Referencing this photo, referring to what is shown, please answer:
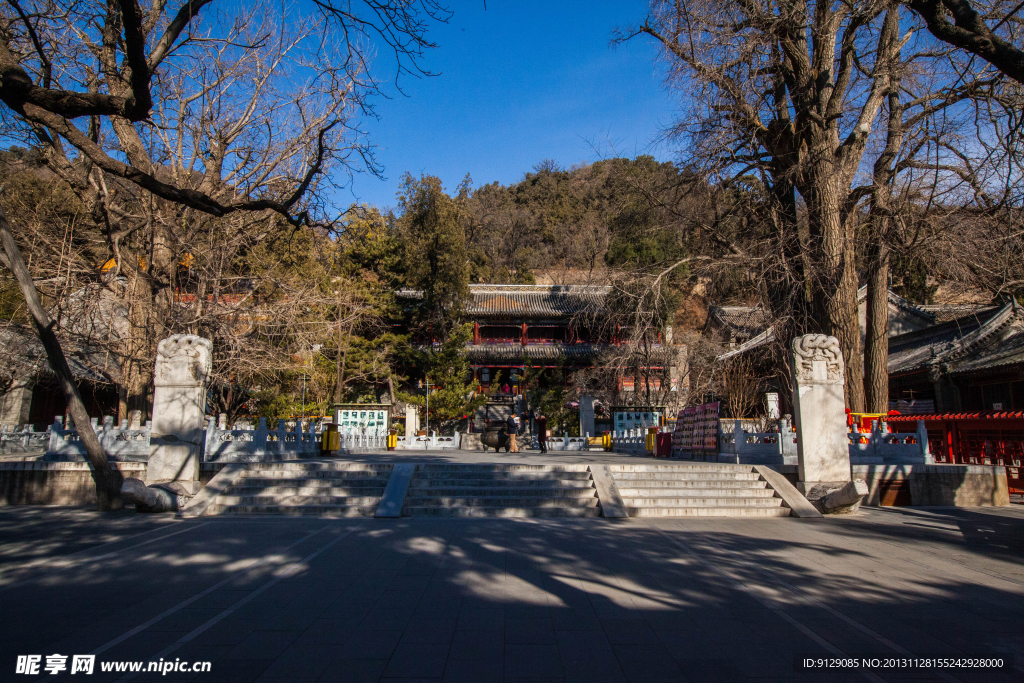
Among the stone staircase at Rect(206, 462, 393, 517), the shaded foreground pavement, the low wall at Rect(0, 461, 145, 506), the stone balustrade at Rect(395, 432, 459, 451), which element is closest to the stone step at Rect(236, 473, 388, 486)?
the stone staircase at Rect(206, 462, 393, 517)

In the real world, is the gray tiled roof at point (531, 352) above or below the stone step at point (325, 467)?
above

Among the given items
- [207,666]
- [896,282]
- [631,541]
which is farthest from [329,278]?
[896,282]

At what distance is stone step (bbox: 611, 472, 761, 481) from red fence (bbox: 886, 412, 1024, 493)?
428 cm

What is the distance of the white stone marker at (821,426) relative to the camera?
893cm

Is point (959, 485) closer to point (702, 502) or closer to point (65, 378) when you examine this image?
point (702, 502)

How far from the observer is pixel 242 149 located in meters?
14.7

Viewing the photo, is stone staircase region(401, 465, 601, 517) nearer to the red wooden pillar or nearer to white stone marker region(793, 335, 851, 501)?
white stone marker region(793, 335, 851, 501)

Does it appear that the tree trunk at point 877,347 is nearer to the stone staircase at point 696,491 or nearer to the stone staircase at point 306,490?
the stone staircase at point 696,491

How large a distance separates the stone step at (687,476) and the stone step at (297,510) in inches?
157

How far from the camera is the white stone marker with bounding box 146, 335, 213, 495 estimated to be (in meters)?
8.91

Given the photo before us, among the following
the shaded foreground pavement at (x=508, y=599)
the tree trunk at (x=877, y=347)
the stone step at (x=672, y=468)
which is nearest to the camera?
the shaded foreground pavement at (x=508, y=599)

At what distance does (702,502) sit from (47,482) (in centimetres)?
1058

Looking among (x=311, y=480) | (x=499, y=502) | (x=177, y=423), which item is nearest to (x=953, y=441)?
(x=499, y=502)

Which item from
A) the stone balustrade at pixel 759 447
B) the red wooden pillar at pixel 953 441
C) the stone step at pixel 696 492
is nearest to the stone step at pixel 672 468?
the stone step at pixel 696 492
